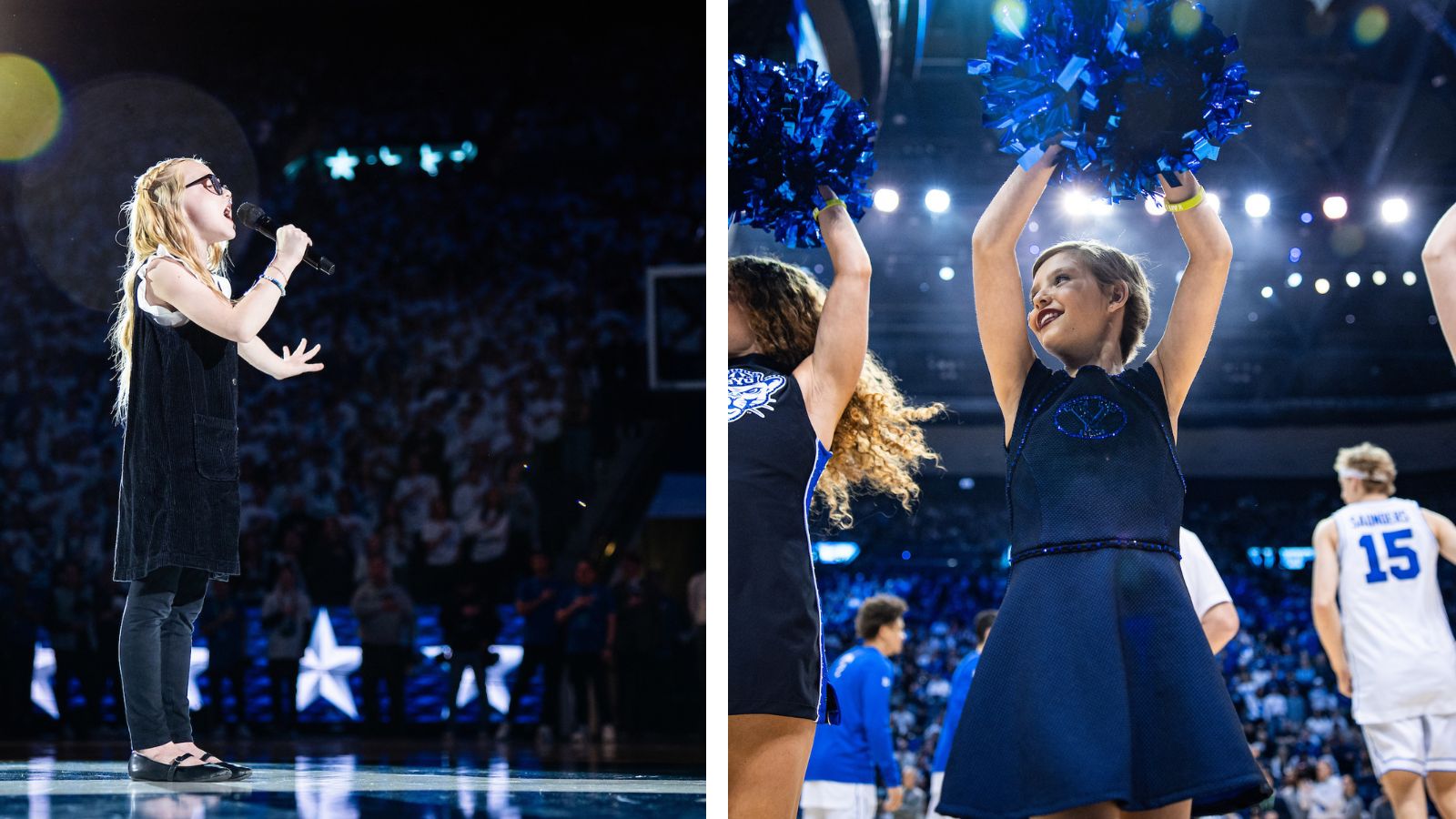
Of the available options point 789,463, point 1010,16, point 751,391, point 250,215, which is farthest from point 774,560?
point 250,215

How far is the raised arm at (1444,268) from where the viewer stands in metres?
2.09

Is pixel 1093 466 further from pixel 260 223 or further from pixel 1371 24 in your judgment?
pixel 260 223

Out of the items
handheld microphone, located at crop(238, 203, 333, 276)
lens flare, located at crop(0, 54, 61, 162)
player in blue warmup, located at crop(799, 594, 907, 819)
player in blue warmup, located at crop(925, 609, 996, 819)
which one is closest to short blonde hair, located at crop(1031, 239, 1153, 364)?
player in blue warmup, located at crop(925, 609, 996, 819)

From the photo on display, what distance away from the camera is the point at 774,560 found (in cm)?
201

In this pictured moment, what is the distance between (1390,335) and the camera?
2.13m

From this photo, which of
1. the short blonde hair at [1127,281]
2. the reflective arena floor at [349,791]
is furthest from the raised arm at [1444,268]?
the reflective arena floor at [349,791]

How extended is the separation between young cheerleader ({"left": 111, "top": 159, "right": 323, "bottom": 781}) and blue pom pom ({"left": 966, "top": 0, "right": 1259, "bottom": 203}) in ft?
5.14

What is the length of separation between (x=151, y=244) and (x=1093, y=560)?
1.99m

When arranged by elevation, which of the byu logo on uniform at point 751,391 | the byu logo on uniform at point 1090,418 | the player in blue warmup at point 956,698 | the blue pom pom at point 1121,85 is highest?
the blue pom pom at point 1121,85

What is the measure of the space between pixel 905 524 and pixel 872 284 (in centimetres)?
45

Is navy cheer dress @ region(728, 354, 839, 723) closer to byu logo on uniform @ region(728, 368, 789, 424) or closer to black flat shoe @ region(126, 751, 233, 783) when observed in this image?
byu logo on uniform @ region(728, 368, 789, 424)

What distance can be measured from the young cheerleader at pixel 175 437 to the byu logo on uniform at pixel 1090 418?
1592 millimetres

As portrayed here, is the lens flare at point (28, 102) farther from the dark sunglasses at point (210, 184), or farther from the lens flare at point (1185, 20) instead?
the lens flare at point (1185, 20)

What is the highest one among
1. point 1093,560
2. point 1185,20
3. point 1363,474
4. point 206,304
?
point 1185,20
